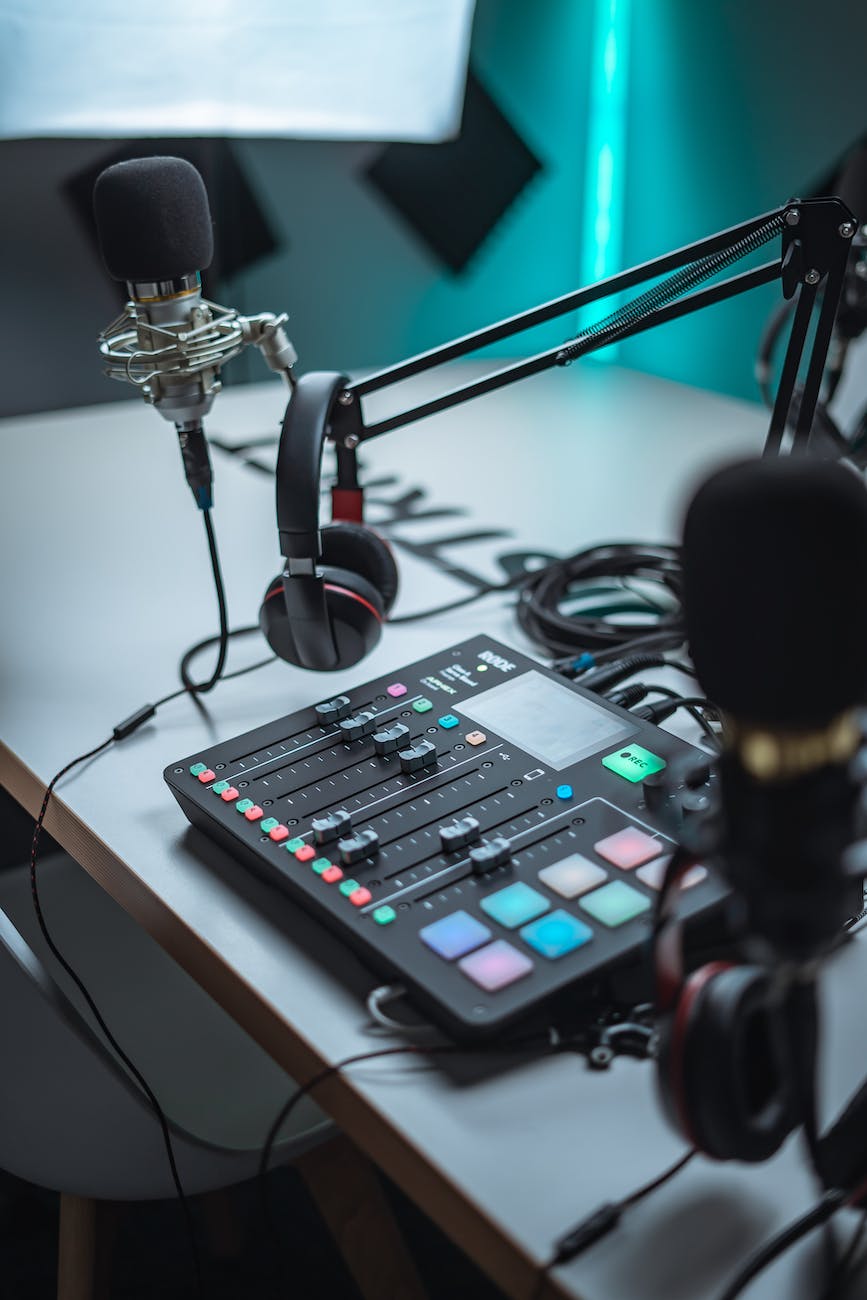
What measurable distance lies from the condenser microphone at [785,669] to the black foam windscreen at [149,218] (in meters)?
0.53

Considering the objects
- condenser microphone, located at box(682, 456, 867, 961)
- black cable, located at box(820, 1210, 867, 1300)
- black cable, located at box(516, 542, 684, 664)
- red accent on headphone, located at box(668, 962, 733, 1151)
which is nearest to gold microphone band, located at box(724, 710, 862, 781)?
condenser microphone, located at box(682, 456, 867, 961)

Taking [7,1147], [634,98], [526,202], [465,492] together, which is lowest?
[7,1147]

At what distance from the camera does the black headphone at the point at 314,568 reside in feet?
2.41

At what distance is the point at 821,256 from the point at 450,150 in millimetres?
1116

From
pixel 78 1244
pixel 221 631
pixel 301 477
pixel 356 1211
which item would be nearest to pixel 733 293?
pixel 301 477

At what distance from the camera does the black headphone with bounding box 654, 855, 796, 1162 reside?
42 cm

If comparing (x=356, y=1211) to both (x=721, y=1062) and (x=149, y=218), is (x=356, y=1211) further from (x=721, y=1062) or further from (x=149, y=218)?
(x=149, y=218)

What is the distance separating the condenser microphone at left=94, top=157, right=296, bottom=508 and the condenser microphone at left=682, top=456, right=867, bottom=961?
524mm

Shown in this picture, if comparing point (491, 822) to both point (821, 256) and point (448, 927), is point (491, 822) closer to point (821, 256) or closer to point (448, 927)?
point (448, 927)

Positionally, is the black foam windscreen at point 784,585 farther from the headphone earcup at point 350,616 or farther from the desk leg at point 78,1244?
the desk leg at point 78,1244

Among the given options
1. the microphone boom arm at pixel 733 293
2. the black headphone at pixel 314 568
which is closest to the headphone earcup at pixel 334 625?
the black headphone at pixel 314 568

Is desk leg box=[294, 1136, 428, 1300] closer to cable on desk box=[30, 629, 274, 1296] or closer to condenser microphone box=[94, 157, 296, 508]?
cable on desk box=[30, 629, 274, 1296]

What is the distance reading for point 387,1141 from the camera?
509mm

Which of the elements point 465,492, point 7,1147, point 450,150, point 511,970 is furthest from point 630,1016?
point 450,150
